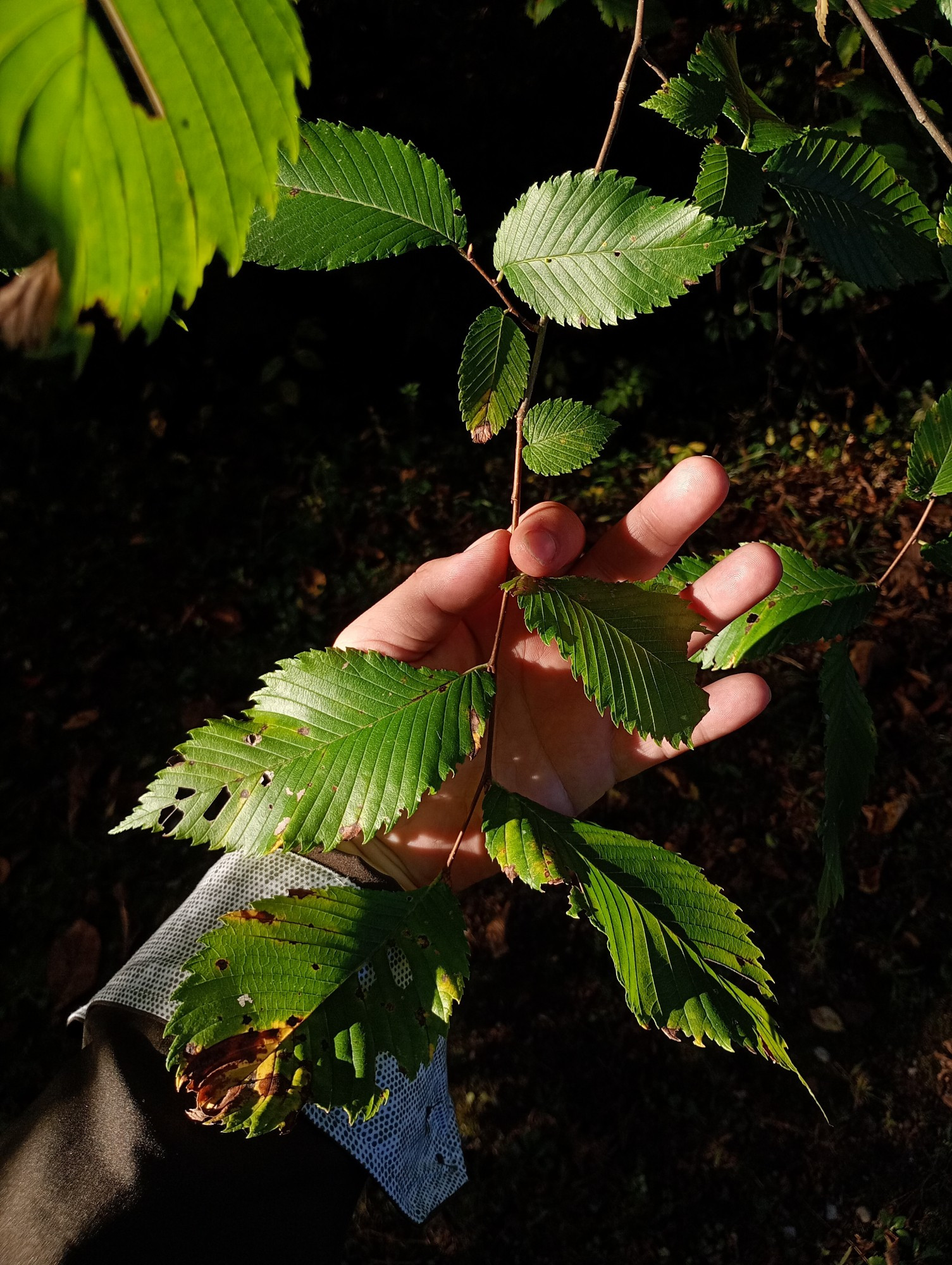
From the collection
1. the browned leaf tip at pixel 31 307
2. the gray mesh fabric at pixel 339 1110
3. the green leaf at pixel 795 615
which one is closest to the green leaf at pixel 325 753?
the gray mesh fabric at pixel 339 1110

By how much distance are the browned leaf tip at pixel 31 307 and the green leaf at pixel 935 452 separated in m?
1.28

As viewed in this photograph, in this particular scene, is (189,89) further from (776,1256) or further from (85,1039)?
(776,1256)

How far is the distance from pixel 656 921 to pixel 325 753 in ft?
1.37

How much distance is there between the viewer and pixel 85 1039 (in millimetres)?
1344

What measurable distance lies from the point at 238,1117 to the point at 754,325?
2.81m

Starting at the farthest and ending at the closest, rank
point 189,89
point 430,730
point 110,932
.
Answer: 1. point 110,932
2. point 430,730
3. point 189,89

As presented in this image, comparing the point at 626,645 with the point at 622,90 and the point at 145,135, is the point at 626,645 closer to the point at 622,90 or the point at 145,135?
the point at 622,90

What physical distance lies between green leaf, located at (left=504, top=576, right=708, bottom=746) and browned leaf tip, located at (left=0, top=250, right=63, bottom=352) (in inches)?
26.7

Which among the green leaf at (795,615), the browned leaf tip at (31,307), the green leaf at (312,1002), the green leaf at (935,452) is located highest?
the browned leaf tip at (31,307)

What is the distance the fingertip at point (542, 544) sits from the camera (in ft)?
3.46

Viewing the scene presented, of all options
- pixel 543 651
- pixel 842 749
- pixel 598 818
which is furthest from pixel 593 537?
pixel 842 749

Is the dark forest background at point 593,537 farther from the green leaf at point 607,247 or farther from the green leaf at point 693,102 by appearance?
the green leaf at point 607,247

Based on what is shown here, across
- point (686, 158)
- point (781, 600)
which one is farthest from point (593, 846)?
point (686, 158)

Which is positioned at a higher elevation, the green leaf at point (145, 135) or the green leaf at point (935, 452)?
the green leaf at point (145, 135)
